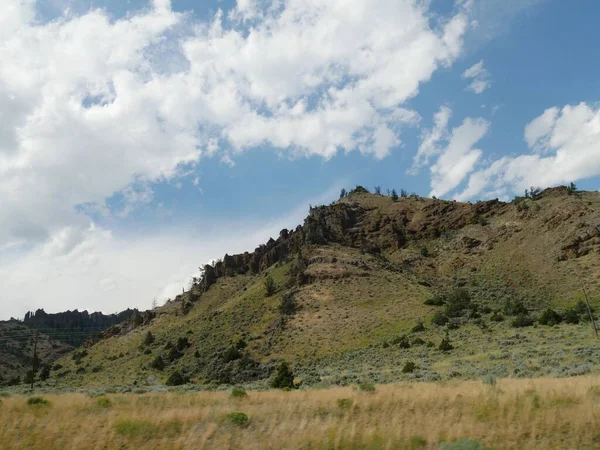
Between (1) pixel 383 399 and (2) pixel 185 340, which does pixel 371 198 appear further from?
(1) pixel 383 399

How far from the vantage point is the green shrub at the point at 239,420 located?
905 cm

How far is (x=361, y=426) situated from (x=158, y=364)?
6464cm

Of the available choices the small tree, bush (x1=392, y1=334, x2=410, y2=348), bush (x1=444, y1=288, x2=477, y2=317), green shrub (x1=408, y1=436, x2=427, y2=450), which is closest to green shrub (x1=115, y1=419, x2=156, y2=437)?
green shrub (x1=408, y1=436, x2=427, y2=450)

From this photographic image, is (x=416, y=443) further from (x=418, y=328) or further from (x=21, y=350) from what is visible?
(x=21, y=350)

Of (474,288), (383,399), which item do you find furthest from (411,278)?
(383,399)

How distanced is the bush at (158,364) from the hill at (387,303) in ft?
0.99

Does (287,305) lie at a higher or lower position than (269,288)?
lower

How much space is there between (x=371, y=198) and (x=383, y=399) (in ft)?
388

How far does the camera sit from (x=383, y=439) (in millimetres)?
7387

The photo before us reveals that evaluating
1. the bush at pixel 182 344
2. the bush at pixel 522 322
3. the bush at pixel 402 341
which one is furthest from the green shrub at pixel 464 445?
the bush at pixel 182 344

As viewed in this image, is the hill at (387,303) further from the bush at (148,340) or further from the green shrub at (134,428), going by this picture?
the green shrub at (134,428)

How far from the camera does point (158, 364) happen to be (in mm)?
66438

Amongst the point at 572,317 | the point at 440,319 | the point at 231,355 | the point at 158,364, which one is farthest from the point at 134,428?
the point at 158,364

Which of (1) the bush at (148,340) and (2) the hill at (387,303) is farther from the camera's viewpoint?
(1) the bush at (148,340)
